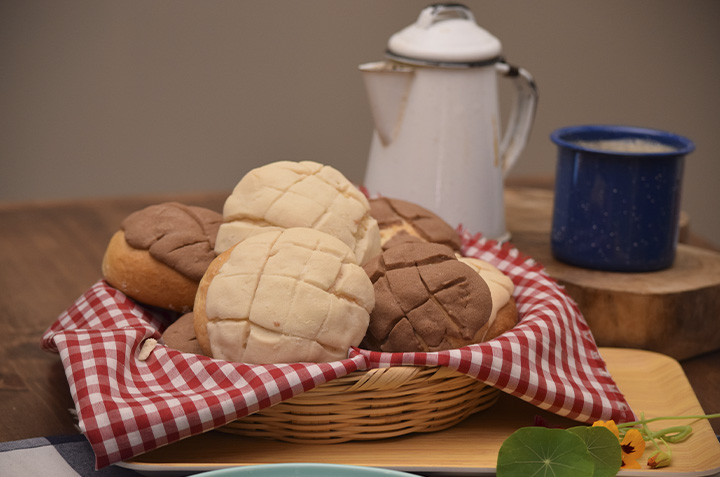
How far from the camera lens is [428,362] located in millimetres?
867

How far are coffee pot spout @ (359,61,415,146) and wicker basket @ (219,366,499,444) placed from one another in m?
0.62

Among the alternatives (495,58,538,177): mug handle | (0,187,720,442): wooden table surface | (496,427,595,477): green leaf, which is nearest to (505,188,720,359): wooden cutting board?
(0,187,720,442): wooden table surface

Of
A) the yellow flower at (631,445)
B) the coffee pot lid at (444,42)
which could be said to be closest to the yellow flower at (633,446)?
the yellow flower at (631,445)

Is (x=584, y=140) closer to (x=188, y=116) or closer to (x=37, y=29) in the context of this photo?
(x=188, y=116)

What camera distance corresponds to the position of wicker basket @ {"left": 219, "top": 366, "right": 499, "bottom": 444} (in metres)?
0.86

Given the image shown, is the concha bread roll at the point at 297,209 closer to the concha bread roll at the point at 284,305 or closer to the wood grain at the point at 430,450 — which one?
the concha bread roll at the point at 284,305

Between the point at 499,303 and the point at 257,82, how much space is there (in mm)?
2115

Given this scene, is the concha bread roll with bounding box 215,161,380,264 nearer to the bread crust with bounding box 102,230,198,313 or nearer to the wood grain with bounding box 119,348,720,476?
the bread crust with bounding box 102,230,198,313

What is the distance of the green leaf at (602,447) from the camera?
816mm

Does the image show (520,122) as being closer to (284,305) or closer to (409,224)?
(409,224)

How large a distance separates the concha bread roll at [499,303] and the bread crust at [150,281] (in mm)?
371

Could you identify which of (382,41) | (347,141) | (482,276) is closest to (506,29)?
(382,41)

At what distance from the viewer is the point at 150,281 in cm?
107

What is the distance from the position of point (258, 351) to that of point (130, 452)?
16 cm
